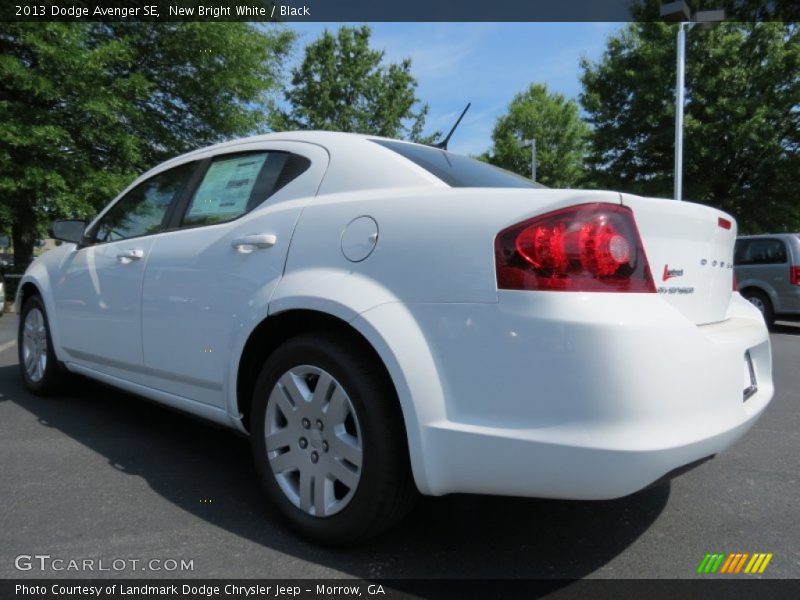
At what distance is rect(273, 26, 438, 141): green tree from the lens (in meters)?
26.8

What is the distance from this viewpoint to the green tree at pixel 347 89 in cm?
2681

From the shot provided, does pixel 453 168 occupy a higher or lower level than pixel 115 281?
higher

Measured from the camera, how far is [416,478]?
198 cm

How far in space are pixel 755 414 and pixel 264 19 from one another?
52.8 feet

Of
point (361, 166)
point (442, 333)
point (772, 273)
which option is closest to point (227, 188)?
point (361, 166)

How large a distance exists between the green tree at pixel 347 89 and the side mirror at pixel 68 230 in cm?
2320

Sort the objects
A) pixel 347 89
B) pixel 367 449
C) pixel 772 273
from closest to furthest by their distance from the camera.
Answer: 1. pixel 367 449
2. pixel 772 273
3. pixel 347 89

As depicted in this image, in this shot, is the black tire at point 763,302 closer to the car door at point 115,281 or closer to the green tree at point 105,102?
the car door at point 115,281

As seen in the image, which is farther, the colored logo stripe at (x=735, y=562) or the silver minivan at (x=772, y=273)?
the silver minivan at (x=772, y=273)

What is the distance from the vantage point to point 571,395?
1.77 metres

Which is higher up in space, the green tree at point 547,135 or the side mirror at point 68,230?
the green tree at point 547,135

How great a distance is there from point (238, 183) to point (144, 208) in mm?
999

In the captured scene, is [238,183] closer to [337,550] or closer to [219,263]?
[219,263]

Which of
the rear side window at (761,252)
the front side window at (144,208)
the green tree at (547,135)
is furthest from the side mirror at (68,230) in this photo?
the green tree at (547,135)
